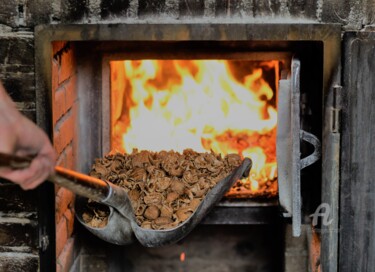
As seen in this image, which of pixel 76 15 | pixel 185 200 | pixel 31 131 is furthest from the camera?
pixel 185 200

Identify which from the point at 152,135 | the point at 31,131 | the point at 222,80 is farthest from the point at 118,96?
the point at 31,131

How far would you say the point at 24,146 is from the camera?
154 cm

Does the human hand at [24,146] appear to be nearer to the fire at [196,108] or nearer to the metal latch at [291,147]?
the metal latch at [291,147]

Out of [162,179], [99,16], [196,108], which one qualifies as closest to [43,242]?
[162,179]

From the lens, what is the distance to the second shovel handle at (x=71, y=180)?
1501 millimetres

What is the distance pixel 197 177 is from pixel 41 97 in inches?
21.1

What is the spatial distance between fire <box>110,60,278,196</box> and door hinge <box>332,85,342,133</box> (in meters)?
0.51

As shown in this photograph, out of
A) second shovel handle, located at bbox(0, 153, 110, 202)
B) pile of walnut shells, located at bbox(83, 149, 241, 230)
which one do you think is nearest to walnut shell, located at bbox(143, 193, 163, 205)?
pile of walnut shells, located at bbox(83, 149, 241, 230)

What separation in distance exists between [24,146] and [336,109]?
875mm

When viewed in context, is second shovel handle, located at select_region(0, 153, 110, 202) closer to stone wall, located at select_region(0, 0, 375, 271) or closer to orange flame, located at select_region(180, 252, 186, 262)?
stone wall, located at select_region(0, 0, 375, 271)

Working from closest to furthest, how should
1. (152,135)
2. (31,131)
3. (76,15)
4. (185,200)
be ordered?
(31,131), (76,15), (185,200), (152,135)

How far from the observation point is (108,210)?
233 centimetres

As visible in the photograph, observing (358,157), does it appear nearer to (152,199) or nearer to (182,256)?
(152,199)

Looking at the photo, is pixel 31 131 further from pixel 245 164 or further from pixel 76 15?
pixel 245 164
